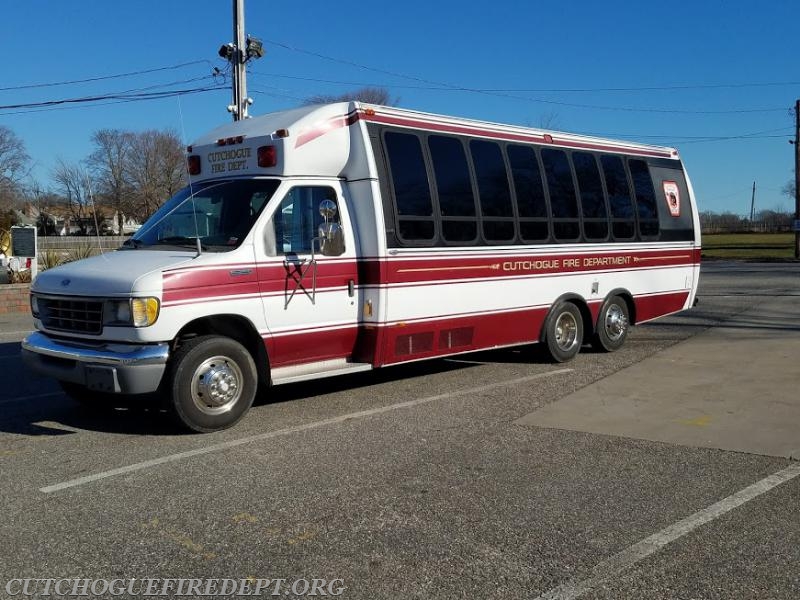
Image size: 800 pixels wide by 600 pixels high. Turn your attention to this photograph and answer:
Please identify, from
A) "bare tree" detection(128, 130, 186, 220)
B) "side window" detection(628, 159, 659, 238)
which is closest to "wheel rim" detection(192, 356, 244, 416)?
"side window" detection(628, 159, 659, 238)

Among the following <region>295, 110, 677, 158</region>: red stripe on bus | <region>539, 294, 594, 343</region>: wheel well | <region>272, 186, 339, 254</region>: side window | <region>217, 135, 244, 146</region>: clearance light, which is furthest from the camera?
<region>539, 294, 594, 343</region>: wheel well

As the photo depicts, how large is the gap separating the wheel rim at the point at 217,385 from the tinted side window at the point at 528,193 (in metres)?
4.21

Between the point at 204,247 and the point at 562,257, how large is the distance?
4817mm

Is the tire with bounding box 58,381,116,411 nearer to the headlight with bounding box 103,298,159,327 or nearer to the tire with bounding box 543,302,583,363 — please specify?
the headlight with bounding box 103,298,159,327

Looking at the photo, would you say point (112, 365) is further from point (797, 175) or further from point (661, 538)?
point (797, 175)

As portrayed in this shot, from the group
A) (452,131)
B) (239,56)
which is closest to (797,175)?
(239,56)

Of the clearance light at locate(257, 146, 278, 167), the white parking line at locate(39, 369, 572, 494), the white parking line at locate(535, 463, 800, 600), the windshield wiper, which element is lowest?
the white parking line at locate(535, 463, 800, 600)

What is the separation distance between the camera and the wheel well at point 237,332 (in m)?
6.92

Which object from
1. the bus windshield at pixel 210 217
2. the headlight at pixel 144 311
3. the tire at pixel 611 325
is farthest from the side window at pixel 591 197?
the headlight at pixel 144 311

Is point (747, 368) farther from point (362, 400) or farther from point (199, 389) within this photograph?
point (199, 389)

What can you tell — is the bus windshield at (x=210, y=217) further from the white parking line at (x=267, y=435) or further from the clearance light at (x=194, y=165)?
the white parking line at (x=267, y=435)

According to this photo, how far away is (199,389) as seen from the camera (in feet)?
22.0

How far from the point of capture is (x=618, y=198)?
36.4 ft

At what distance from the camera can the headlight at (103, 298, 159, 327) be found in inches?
249
